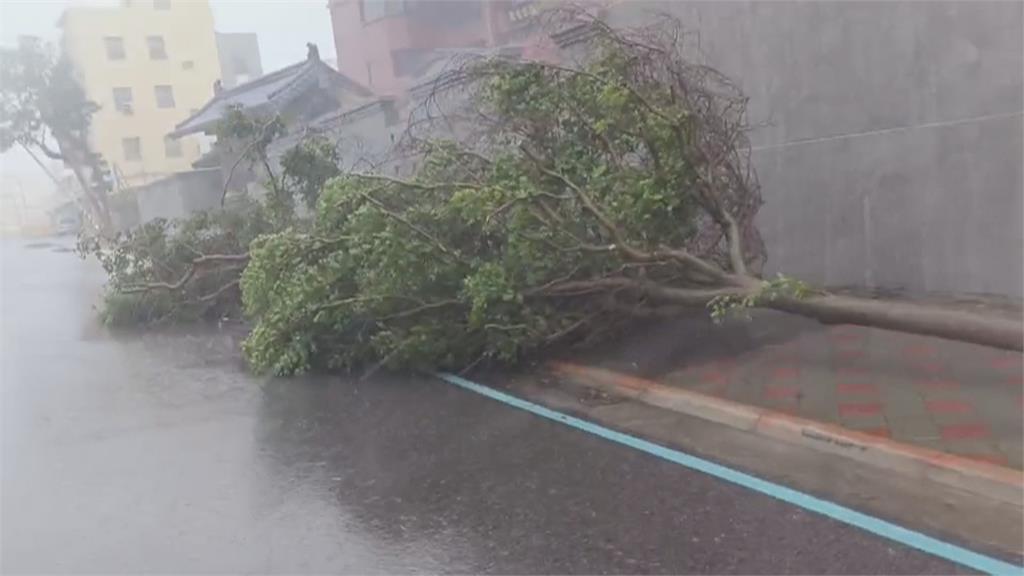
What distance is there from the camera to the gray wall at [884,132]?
6387 millimetres

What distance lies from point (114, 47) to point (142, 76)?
1.59m

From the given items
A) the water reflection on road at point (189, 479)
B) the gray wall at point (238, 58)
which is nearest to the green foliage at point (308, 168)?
the water reflection on road at point (189, 479)

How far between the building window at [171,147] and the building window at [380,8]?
26.0 feet

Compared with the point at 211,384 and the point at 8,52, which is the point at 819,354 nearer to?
the point at 211,384

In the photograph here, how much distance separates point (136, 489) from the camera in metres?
5.10

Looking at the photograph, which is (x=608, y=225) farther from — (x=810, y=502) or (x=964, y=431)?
(x=810, y=502)

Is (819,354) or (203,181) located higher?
(203,181)

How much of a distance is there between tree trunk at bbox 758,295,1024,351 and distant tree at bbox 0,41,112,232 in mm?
24214

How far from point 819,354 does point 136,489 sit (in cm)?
439

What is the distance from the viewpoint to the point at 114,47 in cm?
2647

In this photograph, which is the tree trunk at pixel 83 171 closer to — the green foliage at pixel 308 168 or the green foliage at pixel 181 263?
the green foliage at pixel 181 263

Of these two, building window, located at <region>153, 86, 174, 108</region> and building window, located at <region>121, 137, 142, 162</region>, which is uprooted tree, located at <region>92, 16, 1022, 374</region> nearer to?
building window, located at <region>153, 86, 174, 108</region>

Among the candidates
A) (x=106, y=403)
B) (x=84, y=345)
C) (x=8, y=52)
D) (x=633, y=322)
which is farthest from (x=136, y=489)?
(x=8, y=52)

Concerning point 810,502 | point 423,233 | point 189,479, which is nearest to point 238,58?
point 423,233
